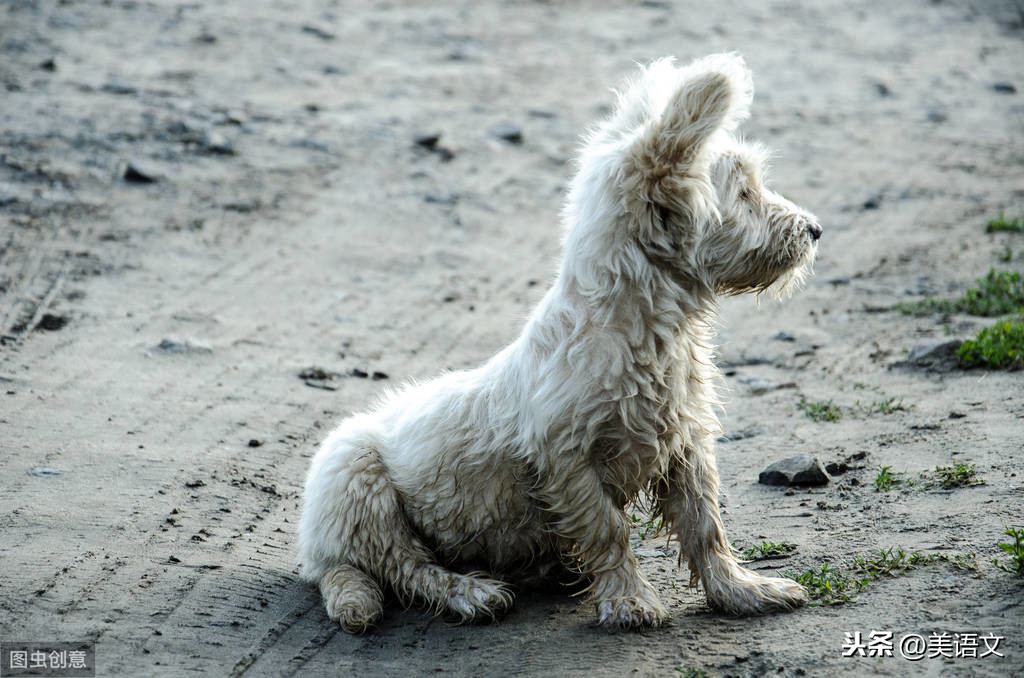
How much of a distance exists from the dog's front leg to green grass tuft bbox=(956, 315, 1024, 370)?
3607 mm

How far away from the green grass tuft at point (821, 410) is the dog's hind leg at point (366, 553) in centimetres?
285

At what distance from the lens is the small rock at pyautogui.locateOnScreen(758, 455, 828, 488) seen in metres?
6.05

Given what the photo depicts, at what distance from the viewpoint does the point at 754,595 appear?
4.80 m

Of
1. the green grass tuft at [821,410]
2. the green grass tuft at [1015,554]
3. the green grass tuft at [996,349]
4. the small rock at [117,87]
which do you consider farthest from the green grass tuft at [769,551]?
the small rock at [117,87]

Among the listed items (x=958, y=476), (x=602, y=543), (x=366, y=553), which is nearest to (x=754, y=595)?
(x=602, y=543)

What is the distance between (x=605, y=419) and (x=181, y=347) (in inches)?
169

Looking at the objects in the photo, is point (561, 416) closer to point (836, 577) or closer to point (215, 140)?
point (836, 577)

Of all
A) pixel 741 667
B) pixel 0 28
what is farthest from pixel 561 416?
pixel 0 28

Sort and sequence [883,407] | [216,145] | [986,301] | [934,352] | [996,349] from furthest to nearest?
[216,145] → [986,301] → [934,352] → [996,349] → [883,407]

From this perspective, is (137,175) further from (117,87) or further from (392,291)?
(392,291)

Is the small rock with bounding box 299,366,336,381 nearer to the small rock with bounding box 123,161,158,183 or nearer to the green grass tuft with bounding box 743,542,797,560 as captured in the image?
the green grass tuft with bounding box 743,542,797,560

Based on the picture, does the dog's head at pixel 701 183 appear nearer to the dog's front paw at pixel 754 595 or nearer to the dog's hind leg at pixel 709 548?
the dog's hind leg at pixel 709 548

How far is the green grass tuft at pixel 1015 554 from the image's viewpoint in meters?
4.64

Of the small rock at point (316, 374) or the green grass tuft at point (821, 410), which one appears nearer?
the green grass tuft at point (821, 410)
